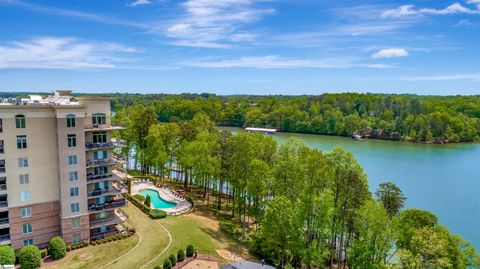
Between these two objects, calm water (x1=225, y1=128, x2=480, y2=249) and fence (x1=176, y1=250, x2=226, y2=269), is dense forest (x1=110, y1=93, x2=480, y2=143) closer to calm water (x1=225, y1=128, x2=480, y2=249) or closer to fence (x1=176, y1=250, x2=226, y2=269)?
calm water (x1=225, y1=128, x2=480, y2=249)

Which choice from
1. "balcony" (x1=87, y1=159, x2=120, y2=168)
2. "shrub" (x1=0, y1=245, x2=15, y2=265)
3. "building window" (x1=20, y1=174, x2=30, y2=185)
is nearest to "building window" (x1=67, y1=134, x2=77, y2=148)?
"balcony" (x1=87, y1=159, x2=120, y2=168)

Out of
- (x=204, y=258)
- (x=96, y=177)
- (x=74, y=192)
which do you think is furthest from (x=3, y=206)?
(x=204, y=258)

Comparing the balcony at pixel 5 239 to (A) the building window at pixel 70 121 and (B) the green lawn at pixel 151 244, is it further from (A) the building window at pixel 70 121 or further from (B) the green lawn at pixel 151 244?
(A) the building window at pixel 70 121

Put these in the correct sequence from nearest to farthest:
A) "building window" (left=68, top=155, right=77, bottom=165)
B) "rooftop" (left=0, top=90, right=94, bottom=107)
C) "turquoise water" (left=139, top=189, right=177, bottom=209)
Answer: "rooftop" (left=0, top=90, right=94, bottom=107) → "building window" (left=68, top=155, right=77, bottom=165) → "turquoise water" (left=139, top=189, right=177, bottom=209)

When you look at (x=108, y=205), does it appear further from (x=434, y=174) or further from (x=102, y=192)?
(x=434, y=174)

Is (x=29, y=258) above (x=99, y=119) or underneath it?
underneath

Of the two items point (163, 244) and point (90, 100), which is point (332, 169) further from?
point (90, 100)

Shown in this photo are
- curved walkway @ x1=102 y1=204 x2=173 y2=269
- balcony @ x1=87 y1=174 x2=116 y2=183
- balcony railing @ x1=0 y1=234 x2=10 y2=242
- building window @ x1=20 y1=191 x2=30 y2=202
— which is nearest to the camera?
balcony railing @ x1=0 y1=234 x2=10 y2=242
